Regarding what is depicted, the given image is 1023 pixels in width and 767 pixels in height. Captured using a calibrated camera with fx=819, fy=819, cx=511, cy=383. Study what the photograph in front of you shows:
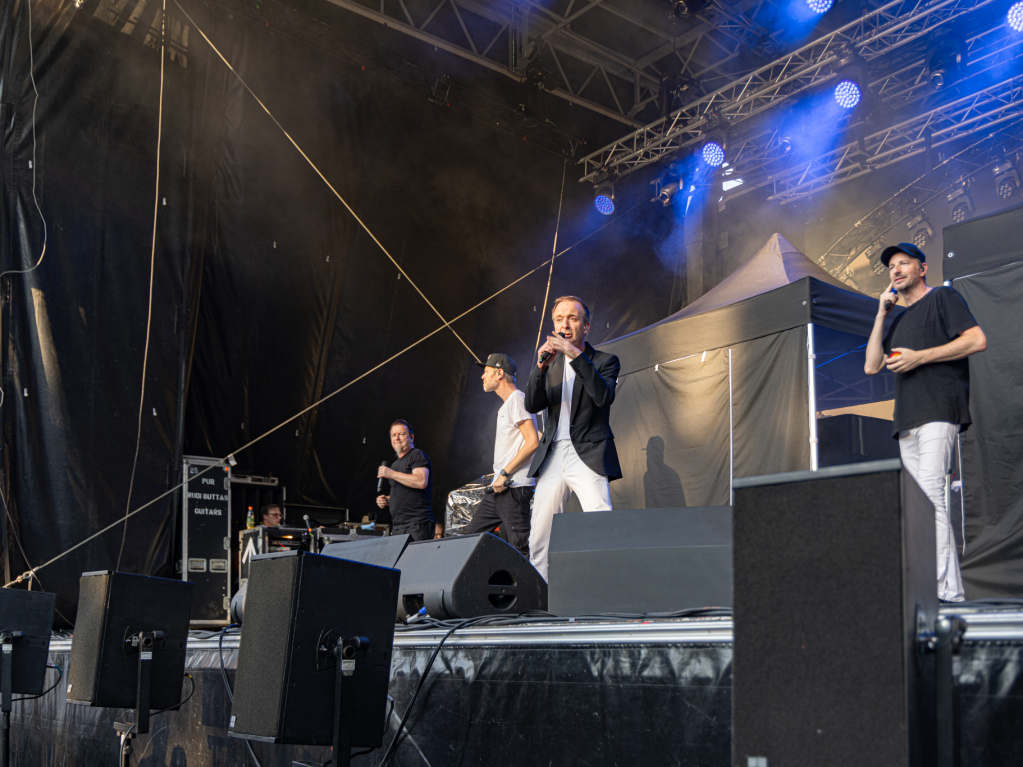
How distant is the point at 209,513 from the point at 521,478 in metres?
4.25

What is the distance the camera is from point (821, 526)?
105 cm

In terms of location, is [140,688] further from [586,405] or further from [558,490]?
[586,405]

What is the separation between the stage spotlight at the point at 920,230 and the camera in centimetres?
952

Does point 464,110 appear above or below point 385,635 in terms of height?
above

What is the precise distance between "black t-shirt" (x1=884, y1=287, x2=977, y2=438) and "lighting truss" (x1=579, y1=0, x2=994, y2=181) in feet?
18.3

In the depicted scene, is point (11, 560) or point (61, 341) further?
point (61, 341)

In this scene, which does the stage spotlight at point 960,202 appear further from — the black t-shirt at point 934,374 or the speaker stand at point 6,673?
the speaker stand at point 6,673

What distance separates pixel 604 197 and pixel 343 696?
30.8 ft

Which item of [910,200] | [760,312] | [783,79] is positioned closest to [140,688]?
[760,312]

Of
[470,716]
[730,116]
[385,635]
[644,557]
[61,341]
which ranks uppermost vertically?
[730,116]

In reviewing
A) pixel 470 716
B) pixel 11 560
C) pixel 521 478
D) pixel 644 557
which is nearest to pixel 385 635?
pixel 470 716

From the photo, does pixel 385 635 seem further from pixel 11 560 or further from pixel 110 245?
pixel 110 245

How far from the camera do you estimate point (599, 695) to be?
179cm

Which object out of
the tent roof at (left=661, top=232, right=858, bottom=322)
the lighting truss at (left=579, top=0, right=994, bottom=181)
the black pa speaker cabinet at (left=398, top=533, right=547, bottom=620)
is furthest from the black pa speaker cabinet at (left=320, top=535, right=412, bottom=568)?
the lighting truss at (left=579, top=0, right=994, bottom=181)
